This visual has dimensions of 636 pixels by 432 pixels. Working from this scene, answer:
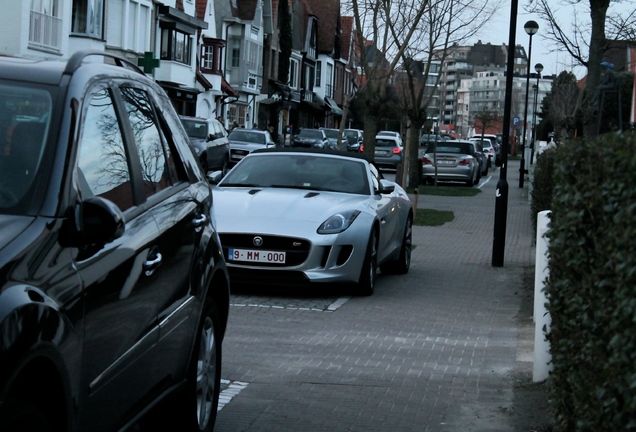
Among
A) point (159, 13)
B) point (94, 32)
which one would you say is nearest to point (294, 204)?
point (94, 32)

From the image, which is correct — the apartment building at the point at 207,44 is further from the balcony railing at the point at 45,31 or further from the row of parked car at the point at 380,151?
the row of parked car at the point at 380,151

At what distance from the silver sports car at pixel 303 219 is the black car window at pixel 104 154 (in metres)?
6.21

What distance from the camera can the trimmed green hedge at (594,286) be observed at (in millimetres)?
3229

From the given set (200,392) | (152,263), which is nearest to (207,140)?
(200,392)

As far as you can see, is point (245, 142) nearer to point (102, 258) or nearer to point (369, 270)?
point (369, 270)

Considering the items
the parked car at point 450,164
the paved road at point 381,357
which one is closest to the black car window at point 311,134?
the parked car at point 450,164

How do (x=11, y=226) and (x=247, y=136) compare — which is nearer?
(x=11, y=226)

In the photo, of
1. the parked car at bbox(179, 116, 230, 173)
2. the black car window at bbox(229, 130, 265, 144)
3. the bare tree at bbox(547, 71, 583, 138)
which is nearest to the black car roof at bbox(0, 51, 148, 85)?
the parked car at bbox(179, 116, 230, 173)

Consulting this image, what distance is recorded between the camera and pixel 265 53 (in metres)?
77.0

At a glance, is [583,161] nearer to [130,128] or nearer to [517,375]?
[130,128]

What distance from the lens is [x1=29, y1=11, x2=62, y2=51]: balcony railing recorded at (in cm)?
3834

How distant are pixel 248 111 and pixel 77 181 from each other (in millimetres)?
68959

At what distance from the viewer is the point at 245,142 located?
43.7m

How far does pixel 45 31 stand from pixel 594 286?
1477 inches
